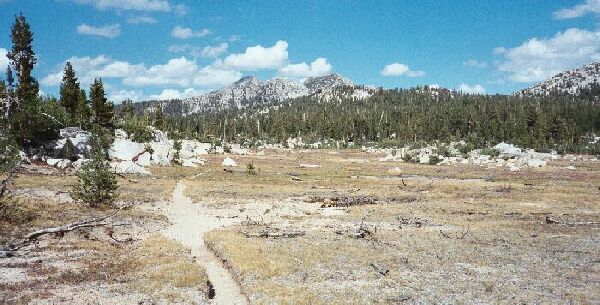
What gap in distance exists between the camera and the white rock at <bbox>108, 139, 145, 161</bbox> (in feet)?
269

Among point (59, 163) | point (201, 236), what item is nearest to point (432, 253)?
point (201, 236)

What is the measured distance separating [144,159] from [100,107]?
19.0 metres

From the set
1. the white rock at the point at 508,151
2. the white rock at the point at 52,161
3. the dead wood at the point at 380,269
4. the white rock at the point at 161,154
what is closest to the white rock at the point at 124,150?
the white rock at the point at 161,154

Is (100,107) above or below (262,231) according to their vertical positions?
above

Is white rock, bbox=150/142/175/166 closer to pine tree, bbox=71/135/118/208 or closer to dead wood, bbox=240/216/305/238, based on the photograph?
pine tree, bbox=71/135/118/208

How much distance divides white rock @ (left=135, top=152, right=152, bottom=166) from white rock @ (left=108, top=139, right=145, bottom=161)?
0.97 metres

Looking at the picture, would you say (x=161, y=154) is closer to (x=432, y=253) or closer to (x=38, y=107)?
(x=38, y=107)

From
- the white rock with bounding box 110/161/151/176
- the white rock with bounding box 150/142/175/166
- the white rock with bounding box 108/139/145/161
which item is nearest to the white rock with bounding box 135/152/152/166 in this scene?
the white rock with bounding box 108/139/145/161

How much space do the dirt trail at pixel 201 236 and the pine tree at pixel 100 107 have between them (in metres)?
46.3

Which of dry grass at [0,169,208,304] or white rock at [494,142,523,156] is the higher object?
white rock at [494,142,523,156]

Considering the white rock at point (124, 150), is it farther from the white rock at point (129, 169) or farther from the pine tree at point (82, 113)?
the pine tree at point (82, 113)

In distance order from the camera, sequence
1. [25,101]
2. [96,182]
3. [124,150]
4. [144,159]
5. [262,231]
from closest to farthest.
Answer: [262,231] → [96,182] → [25,101] → [124,150] → [144,159]

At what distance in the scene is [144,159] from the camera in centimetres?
8681

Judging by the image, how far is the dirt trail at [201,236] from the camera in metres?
21.3
